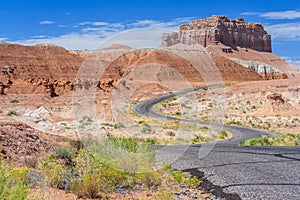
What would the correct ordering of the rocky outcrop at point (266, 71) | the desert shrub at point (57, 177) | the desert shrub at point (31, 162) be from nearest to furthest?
the desert shrub at point (57, 177)
the desert shrub at point (31, 162)
the rocky outcrop at point (266, 71)

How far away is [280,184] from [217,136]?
22.5 metres

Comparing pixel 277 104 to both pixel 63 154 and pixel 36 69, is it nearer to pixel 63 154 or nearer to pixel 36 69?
pixel 63 154

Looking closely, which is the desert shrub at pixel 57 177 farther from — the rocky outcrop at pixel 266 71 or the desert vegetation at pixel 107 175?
the rocky outcrop at pixel 266 71

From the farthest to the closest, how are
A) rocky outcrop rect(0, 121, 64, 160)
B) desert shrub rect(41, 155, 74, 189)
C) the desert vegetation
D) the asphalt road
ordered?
rocky outcrop rect(0, 121, 64, 160), the asphalt road, desert shrub rect(41, 155, 74, 189), the desert vegetation

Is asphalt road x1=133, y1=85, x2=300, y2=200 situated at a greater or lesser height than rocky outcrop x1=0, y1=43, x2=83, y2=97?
lesser

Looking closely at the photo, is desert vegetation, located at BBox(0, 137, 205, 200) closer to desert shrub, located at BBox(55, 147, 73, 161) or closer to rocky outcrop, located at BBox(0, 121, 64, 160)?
desert shrub, located at BBox(55, 147, 73, 161)

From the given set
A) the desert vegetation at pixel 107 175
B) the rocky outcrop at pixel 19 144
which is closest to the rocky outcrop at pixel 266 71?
the rocky outcrop at pixel 19 144

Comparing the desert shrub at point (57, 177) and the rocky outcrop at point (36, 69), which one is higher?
the rocky outcrop at point (36, 69)

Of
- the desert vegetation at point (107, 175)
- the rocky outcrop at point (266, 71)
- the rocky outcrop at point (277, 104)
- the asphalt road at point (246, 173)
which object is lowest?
the rocky outcrop at point (277, 104)

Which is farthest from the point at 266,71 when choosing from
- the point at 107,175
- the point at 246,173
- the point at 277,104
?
the point at 107,175

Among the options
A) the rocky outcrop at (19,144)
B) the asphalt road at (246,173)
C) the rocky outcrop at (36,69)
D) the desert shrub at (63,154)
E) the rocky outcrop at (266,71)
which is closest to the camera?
the asphalt road at (246,173)

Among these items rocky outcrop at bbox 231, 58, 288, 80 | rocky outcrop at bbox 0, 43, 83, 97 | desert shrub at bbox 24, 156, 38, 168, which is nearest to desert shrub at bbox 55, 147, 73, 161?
desert shrub at bbox 24, 156, 38, 168

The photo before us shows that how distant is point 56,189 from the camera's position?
8.13 m

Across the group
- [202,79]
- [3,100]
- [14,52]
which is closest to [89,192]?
[3,100]
